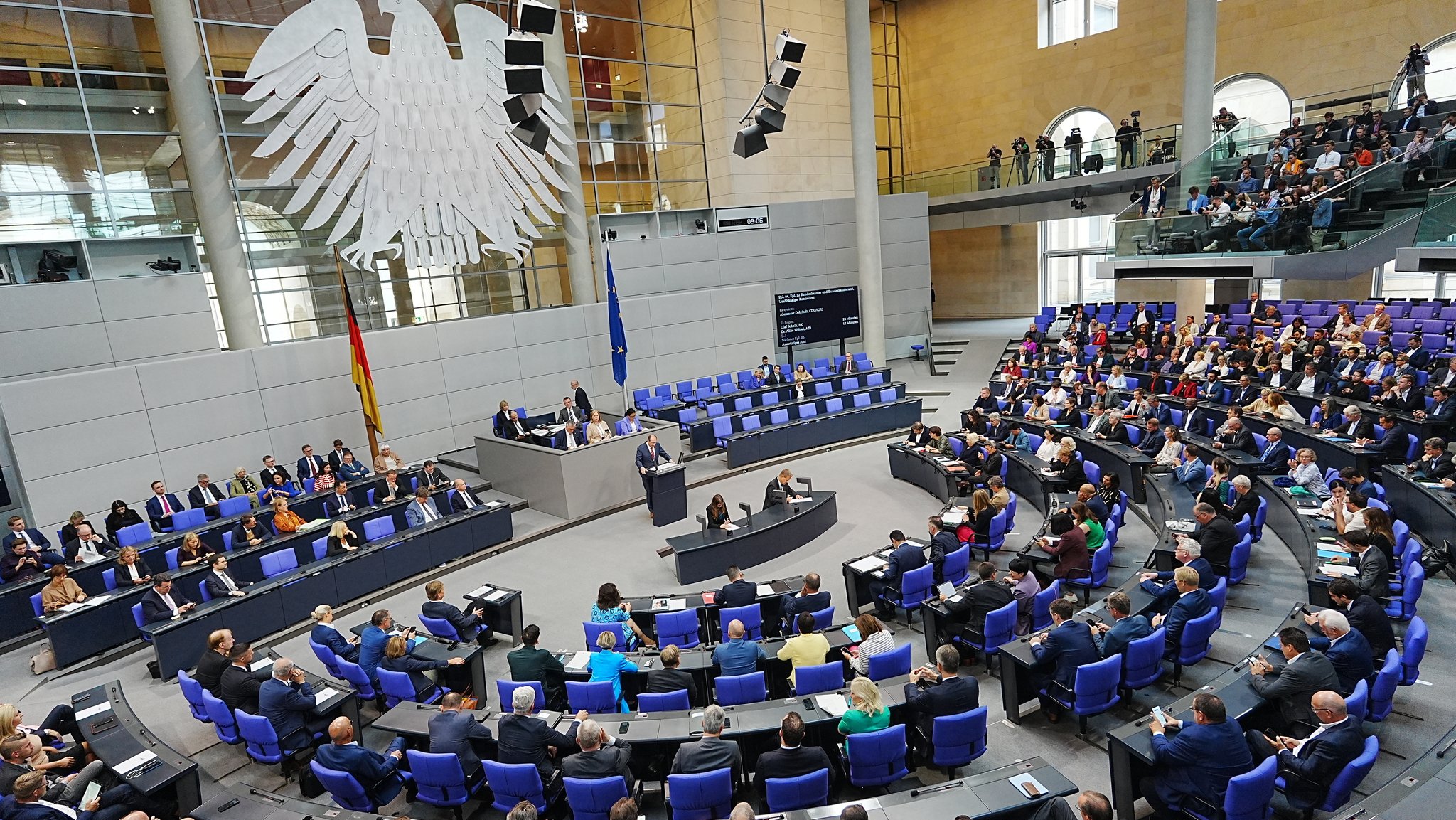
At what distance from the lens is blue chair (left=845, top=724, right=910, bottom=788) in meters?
5.42

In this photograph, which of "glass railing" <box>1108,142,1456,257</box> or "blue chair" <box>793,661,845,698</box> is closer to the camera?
"blue chair" <box>793,661,845,698</box>

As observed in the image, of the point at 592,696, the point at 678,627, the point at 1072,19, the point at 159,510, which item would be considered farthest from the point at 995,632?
the point at 1072,19

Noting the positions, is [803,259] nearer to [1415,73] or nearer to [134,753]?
[1415,73]

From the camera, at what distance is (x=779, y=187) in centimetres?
2291

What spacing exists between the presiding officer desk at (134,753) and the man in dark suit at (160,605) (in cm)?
211

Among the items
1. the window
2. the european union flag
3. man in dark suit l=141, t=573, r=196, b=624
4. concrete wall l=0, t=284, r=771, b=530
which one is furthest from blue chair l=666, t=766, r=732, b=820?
the window

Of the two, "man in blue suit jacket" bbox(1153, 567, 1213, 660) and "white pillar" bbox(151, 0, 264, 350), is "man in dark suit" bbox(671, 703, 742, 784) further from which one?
"white pillar" bbox(151, 0, 264, 350)

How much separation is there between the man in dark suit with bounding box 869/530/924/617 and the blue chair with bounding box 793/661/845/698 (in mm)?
2198

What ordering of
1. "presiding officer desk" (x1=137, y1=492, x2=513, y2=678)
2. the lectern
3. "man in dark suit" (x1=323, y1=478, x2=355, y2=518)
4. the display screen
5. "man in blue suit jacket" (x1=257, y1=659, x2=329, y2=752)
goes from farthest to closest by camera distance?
1. the display screen
2. the lectern
3. "man in dark suit" (x1=323, y1=478, x2=355, y2=518)
4. "presiding officer desk" (x1=137, y1=492, x2=513, y2=678)
5. "man in blue suit jacket" (x1=257, y1=659, x2=329, y2=752)

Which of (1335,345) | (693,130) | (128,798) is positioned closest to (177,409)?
(128,798)

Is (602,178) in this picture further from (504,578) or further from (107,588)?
(107,588)

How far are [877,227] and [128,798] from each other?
20.4 meters

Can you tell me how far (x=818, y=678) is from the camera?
6.45 meters

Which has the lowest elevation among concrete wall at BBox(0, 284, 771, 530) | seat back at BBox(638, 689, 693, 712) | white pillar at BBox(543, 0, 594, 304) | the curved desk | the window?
the curved desk
